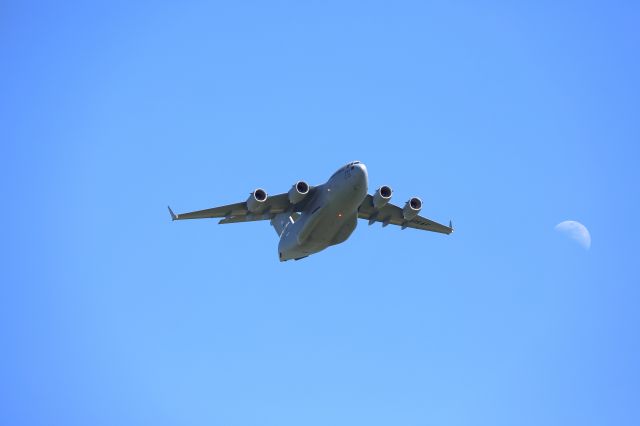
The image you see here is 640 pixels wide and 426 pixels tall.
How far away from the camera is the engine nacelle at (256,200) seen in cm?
2338

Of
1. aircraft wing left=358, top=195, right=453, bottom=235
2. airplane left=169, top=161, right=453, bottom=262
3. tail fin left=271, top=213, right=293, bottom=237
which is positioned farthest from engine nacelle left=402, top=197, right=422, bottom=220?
tail fin left=271, top=213, right=293, bottom=237

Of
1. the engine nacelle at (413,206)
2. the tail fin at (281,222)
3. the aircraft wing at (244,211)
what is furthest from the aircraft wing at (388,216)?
the tail fin at (281,222)

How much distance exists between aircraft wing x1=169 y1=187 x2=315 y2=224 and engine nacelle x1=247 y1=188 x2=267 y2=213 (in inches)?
36.9

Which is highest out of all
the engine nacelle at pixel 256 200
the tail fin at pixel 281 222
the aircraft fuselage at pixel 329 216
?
the tail fin at pixel 281 222

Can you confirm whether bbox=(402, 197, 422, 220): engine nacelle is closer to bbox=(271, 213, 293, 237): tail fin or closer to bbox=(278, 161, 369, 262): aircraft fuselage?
bbox=(278, 161, 369, 262): aircraft fuselage

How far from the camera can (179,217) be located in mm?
24969

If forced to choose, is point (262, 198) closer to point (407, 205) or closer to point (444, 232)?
point (407, 205)

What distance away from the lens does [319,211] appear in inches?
896

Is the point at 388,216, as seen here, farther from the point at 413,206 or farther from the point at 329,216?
the point at 329,216

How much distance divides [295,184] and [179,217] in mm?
4384

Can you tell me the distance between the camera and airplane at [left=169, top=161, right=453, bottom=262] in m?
21.9

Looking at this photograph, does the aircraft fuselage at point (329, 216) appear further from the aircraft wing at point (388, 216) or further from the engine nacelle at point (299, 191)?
the aircraft wing at point (388, 216)

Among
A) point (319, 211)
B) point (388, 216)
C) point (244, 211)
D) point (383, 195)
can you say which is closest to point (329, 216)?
point (319, 211)

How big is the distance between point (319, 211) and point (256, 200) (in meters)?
2.10
